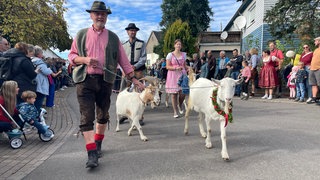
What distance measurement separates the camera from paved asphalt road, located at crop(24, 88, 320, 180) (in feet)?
14.6

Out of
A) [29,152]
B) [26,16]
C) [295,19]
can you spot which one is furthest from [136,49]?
[295,19]

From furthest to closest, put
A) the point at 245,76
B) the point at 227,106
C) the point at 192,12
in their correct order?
the point at 192,12, the point at 245,76, the point at 227,106

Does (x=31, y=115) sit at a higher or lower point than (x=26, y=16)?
lower

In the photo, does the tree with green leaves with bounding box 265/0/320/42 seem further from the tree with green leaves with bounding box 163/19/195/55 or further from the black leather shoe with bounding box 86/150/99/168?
the tree with green leaves with bounding box 163/19/195/55

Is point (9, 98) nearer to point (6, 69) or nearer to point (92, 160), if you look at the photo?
point (6, 69)

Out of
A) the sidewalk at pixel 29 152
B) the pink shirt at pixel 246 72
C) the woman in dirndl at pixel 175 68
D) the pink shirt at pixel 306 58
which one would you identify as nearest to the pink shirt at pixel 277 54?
the pink shirt at pixel 306 58

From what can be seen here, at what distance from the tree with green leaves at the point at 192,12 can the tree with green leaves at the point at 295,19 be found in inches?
1288

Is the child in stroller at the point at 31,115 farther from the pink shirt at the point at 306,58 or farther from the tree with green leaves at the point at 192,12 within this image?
the tree with green leaves at the point at 192,12

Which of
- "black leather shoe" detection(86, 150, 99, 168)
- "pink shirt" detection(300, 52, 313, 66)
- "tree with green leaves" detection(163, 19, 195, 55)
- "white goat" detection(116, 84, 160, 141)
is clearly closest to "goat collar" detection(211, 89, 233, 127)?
"white goat" detection(116, 84, 160, 141)

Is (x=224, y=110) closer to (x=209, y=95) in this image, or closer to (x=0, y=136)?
(x=209, y=95)

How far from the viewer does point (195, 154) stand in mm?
5398

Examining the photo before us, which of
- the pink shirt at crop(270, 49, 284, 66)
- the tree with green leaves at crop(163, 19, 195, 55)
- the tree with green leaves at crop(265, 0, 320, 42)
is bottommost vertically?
the pink shirt at crop(270, 49, 284, 66)

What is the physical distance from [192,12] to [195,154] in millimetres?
47179

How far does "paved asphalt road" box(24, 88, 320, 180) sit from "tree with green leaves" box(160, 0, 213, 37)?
143 feet
